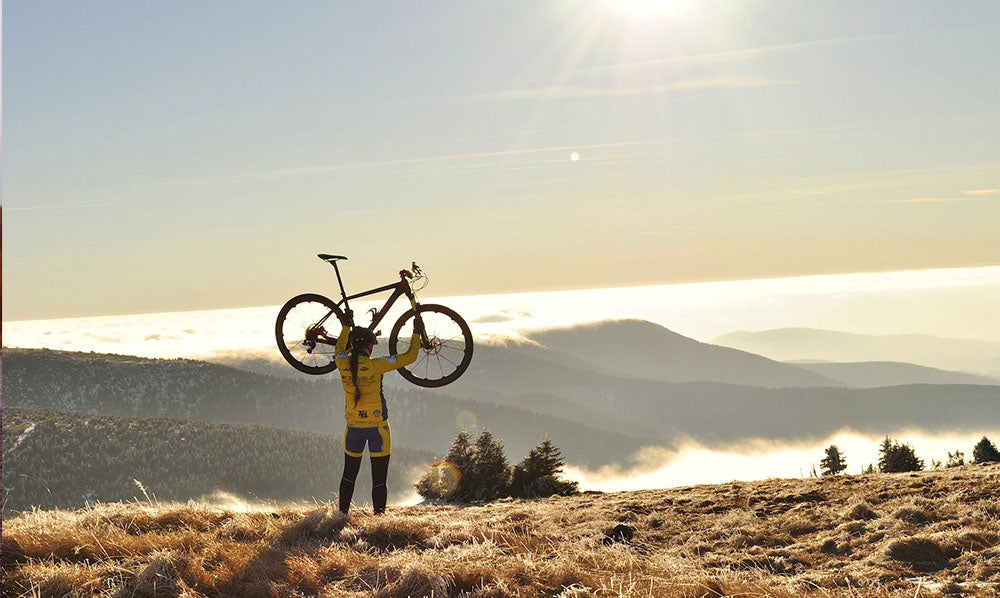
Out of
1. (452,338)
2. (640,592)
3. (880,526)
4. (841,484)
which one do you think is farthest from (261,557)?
(841,484)

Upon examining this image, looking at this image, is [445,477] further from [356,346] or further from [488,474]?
[356,346]

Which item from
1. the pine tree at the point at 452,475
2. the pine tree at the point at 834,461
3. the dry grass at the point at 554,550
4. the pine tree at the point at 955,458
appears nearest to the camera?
the dry grass at the point at 554,550

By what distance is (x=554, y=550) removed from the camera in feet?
26.8

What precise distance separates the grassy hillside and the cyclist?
513 ft

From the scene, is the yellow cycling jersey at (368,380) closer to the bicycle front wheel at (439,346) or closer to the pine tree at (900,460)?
the bicycle front wheel at (439,346)

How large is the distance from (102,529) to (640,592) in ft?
21.1

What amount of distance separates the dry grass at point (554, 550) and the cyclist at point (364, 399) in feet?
7.17

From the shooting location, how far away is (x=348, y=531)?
9258mm

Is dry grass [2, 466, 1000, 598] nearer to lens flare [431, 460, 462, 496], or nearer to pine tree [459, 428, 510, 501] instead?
pine tree [459, 428, 510, 501]

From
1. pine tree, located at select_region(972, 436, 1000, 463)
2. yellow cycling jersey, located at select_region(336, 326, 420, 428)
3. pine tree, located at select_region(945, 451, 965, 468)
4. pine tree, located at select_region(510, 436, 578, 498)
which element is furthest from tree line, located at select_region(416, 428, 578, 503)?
yellow cycling jersey, located at select_region(336, 326, 420, 428)

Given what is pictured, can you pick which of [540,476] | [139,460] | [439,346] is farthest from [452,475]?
[139,460]

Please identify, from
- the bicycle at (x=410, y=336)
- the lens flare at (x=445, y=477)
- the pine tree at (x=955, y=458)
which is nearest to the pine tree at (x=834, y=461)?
the pine tree at (x=955, y=458)

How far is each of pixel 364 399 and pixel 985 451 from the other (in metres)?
23.9

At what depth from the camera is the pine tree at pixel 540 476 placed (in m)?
28.8
